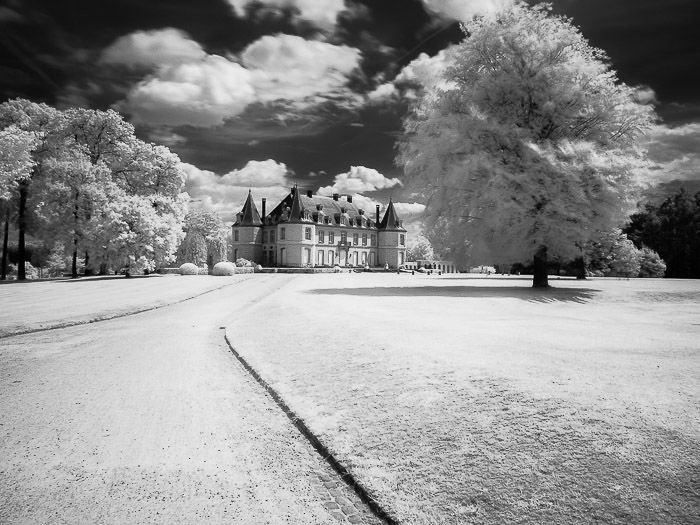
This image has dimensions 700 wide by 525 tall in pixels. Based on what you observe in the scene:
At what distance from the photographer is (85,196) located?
36.9m

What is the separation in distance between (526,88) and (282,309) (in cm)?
1695

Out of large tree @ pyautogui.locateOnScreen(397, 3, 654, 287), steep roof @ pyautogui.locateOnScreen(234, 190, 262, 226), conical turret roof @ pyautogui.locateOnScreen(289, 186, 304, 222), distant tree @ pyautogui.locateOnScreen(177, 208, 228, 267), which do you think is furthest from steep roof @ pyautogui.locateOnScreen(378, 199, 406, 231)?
large tree @ pyautogui.locateOnScreen(397, 3, 654, 287)

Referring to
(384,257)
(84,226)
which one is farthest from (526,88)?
(384,257)

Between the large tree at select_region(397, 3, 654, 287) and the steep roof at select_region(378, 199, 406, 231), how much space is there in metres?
70.9

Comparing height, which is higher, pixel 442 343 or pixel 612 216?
pixel 612 216

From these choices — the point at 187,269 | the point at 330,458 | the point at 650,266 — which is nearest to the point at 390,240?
the point at 187,269

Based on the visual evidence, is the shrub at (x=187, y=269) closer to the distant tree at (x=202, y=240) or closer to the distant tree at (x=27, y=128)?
the distant tree at (x=202, y=240)

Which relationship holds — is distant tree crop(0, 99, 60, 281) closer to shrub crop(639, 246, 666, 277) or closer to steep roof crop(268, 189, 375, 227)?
steep roof crop(268, 189, 375, 227)

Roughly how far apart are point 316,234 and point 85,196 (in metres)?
50.8

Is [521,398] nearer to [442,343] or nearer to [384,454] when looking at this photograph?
[384,454]

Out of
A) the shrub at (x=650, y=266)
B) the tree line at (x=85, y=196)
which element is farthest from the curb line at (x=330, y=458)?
the shrub at (x=650, y=266)

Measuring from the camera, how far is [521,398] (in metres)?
5.52

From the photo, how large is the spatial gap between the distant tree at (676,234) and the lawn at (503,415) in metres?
54.4

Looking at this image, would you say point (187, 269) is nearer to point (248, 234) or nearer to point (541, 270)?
point (248, 234)
